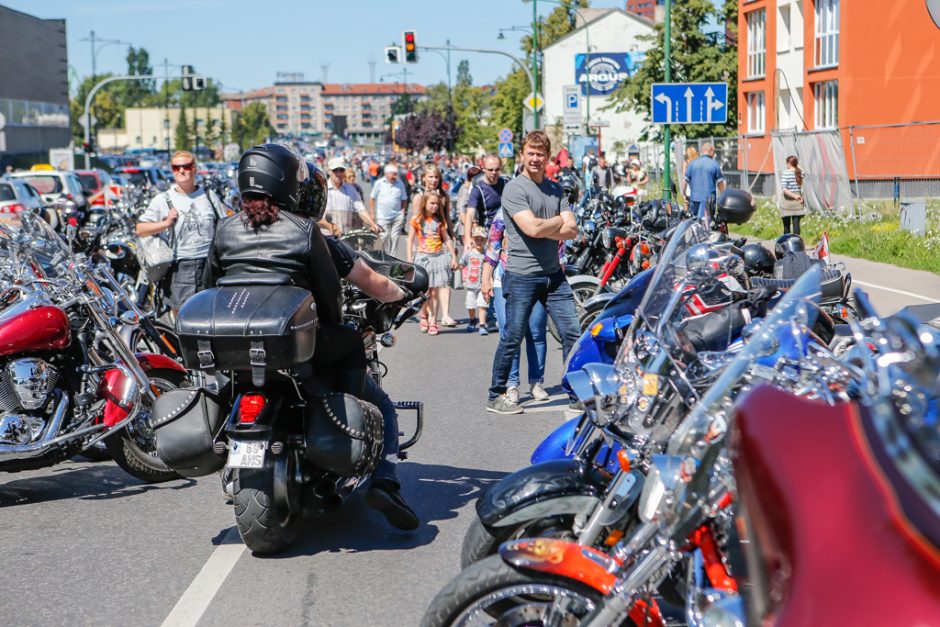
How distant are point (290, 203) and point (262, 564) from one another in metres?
1.59

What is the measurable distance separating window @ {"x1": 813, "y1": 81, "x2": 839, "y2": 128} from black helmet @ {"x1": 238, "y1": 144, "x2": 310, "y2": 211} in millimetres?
34365

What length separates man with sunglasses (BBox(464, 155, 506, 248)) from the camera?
40.9 feet

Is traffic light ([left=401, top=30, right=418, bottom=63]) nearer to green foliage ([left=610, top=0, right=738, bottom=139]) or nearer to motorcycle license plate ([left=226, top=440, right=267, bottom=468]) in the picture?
green foliage ([left=610, top=0, right=738, bottom=139])

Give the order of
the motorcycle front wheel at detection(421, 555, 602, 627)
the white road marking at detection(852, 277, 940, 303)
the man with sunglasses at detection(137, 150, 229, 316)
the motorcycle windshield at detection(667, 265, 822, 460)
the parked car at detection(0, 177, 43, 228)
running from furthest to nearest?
the parked car at detection(0, 177, 43, 228)
the white road marking at detection(852, 277, 940, 303)
the man with sunglasses at detection(137, 150, 229, 316)
the motorcycle front wheel at detection(421, 555, 602, 627)
the motorcycle windshield at detection(667, 265, 822, 460)

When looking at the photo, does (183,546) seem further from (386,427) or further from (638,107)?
(638,107)

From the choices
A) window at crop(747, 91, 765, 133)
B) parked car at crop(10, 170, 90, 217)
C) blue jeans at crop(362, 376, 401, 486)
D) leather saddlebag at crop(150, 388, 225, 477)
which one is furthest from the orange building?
leather saddlebag at crop(150, 388, 225, 477)

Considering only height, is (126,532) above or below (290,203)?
below

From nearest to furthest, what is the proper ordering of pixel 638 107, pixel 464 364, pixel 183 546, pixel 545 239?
pixel 183 546
pixel 545 239
pixel 464 364
pixel 638 107

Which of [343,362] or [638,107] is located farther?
[638,107]

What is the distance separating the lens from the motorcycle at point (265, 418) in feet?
16.3

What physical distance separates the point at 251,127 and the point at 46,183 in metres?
135

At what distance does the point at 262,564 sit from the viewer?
17.6ft

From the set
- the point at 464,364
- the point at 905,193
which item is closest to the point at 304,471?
the point at 464,364

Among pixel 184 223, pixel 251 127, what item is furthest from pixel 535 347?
pixel 251 127
